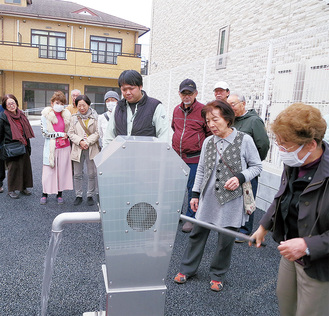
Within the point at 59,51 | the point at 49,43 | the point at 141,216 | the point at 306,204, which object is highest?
the point at 49,43

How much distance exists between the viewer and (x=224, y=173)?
2428 mm

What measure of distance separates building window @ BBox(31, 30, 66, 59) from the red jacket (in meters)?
17.7

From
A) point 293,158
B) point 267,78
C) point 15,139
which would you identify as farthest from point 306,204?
point 15,139

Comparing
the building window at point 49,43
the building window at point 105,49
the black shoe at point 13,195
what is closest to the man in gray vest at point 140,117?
the black shoe at point 13,195

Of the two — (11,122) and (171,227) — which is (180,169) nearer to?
(171,227)

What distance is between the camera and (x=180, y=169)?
4.72ft

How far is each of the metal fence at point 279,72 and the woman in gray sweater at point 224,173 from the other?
1.64 m

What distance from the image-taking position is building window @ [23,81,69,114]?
19.3 metres

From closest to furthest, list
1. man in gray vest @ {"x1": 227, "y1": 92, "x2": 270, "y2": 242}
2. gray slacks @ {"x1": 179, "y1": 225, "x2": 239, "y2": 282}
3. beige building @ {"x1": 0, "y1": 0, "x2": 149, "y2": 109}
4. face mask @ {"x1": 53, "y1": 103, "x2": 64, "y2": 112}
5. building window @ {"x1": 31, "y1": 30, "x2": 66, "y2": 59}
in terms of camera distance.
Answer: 1. gray slacks @ {"x1": 179, "y1": 225, "x2": 239, "y2": 282}
2. man in gray vest @ {"x1": 227, "y1": 92, "x2": 270, "y2": 242}
3. face mask @ {"x1": 53, "y1": 103, "x2": 64, "y2": 112}
4. beige building @ {"x1": 0, "y1": 0, "x2": 149, "y2": 109}
5. building window @ {"x1": 31, "y1": 30, "x2": 66, "y2": 59}

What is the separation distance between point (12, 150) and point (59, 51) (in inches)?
644

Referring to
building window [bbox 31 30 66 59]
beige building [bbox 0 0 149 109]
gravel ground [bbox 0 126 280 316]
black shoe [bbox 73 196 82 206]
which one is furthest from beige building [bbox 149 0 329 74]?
building window [bbox 31 30 66 59]

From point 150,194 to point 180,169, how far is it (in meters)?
0.18

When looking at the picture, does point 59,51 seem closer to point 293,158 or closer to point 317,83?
point 317,83

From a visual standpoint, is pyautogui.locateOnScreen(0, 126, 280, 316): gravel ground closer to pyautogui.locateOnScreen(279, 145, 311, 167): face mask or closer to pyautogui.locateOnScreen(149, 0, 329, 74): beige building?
pyautogui.locateOnScreen(279, 145, 311, 167): face mask
